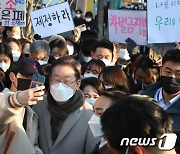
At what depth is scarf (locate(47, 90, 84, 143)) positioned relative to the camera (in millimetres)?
3488

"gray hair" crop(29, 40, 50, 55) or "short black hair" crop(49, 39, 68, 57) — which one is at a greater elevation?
"gray hair" crop(29, 40, 50, 55)

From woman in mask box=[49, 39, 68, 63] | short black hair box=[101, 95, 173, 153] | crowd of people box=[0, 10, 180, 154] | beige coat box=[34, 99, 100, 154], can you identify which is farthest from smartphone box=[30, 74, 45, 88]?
woman in mask box=[49, 39, 68, 63]

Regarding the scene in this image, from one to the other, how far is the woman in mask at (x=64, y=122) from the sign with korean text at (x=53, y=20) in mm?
4454

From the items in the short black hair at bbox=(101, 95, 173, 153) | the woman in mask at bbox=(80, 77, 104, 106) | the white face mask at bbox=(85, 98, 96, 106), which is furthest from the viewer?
the woman in mask at bbox=(80, 77, 104, 106)

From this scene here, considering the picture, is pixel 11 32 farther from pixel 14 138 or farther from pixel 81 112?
pixel 14 138

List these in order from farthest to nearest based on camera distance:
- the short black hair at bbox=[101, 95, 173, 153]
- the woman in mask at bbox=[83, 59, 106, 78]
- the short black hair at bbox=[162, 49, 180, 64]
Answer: the woman in mask at bbox=[83, 59, 106, 78], the short black hair at bbox=[162, 49, 180, 64], the short black hair at bbox=[101, 95, 173, 153]

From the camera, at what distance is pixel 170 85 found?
12.6 ft

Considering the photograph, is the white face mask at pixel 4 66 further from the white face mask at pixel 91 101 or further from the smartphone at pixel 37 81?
the smartphone at pixel 37 81

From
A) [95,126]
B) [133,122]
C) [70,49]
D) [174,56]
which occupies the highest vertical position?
[133,122]

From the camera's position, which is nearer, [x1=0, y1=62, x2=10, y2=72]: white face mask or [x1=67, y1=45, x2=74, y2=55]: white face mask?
[x1=0, y1=62, x2=10, y2=72]: white face mask

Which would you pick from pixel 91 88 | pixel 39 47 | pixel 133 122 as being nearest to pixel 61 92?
pixel 91 88

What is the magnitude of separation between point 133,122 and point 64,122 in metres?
1.73

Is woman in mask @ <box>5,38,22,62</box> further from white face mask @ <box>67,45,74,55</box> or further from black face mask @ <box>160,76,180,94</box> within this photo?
black face mask @ <box>160,76,180,94</box>

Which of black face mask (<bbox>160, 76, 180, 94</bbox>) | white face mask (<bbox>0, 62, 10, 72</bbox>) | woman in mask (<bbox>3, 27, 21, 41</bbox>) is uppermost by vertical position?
black face mask (<bbox>160, 76, 180, 94</bbox>)
